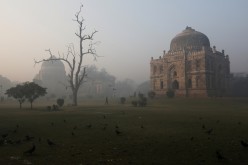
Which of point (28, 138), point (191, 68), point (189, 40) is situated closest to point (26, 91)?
point (28, 138)

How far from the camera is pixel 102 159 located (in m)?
11.3

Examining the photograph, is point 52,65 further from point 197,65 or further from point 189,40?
point 197,65

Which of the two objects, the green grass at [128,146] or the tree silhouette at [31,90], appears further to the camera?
the tree silhouette at [31,90]

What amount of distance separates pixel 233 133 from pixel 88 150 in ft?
29.8

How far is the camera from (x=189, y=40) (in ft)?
230

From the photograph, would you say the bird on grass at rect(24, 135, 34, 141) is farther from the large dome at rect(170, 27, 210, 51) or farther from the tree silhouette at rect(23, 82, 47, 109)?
the large dome at rect(170, 27, 210, 51)

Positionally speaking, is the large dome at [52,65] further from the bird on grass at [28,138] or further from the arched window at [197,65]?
the bird on grass at [28,138]

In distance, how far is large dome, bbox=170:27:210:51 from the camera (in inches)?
2724

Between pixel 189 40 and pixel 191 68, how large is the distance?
8290mm

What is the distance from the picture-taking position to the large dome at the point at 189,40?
69.2 metres

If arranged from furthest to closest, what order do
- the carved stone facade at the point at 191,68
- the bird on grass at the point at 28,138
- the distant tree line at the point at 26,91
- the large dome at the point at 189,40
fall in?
the large dome at the point at 189,40, the carved stone facade at the point at 191,68, the distant tree line at the point at 26,91, the bird on grass at the point at 28,138

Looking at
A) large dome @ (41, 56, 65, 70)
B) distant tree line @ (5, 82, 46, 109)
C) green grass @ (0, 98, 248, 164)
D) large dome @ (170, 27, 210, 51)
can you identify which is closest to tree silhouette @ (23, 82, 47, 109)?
distant tree line @ (5, 82, 46, 109)

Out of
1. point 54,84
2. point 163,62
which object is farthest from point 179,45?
point 54,84

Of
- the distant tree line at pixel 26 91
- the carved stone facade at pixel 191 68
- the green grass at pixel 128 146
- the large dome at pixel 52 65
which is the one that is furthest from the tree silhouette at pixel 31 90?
the large dome at pixel 52 65
